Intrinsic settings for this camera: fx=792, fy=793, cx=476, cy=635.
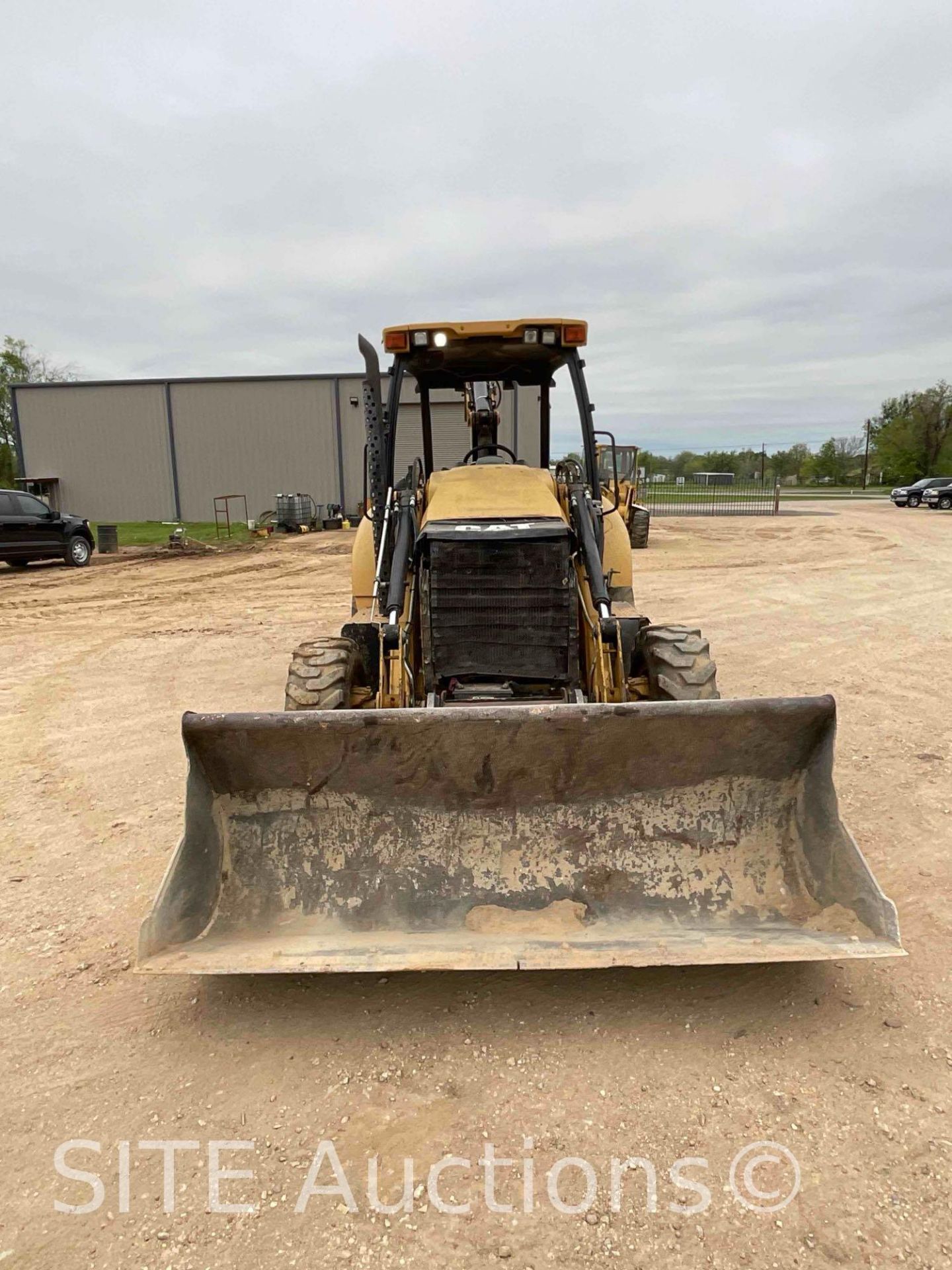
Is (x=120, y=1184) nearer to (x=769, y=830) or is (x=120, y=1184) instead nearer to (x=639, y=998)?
(x=639, y=998)

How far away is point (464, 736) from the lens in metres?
3.08

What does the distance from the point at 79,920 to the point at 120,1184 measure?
1443mm

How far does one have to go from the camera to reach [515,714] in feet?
10.0

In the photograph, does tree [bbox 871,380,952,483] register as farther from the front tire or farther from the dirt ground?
the dirt ground

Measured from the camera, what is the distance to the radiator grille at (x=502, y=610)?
160 inches

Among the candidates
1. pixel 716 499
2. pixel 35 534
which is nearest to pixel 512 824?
pixel 35 534

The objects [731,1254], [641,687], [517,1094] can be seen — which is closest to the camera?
[731,1254]

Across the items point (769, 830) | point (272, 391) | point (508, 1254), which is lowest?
point (508, 1254)

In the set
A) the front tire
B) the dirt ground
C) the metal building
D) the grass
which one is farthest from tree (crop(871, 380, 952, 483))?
the dirt ground

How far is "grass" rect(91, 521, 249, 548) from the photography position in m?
21.2

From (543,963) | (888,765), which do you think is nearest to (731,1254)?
(543,963)

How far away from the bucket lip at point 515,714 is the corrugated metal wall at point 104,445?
2696 centimetres

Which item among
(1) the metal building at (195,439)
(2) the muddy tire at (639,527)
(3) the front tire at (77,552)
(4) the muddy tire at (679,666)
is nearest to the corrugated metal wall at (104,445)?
(1) the metal building at (195,439)

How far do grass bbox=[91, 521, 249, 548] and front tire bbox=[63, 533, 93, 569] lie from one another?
2889mm
